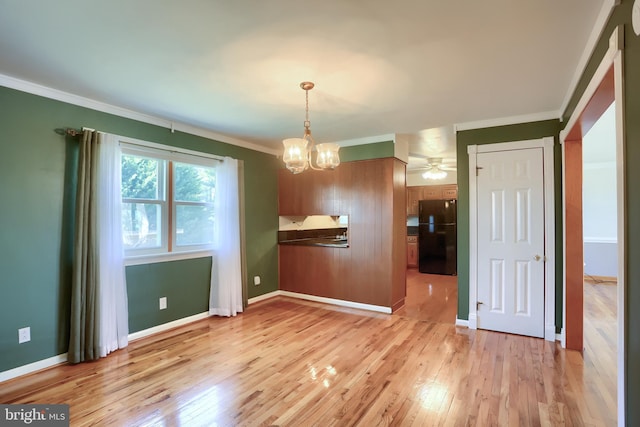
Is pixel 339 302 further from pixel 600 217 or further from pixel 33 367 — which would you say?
pixel 600 217

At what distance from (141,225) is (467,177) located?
3.85m

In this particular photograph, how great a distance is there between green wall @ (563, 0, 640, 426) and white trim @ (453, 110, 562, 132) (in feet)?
7.10

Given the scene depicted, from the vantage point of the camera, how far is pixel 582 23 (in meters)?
1.82

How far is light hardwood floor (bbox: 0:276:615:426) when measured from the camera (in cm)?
206

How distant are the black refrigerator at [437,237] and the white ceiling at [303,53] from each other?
12.8 ft

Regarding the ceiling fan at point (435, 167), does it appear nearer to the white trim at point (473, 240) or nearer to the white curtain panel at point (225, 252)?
the white trim at point (473, 240)

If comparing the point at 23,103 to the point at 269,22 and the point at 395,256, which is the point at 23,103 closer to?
the point at 269,22

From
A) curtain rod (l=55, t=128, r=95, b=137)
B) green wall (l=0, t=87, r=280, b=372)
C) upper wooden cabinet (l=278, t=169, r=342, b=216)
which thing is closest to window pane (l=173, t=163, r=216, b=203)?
green wall (l=0, t=87, r=280, b=372)

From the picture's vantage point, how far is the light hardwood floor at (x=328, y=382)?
2.06m

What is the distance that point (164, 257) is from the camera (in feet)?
12.0

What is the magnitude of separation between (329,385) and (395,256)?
7.44ft

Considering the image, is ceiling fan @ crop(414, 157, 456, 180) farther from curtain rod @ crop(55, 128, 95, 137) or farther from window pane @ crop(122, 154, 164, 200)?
curtain rod @ crop(55, 128, 95, 137)

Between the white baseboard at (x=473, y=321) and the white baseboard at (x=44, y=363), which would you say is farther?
the white baseboard at (x=473, y=321)

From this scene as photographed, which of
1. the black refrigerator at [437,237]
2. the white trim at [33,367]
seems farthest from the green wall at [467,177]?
the white trim at [33,367]
